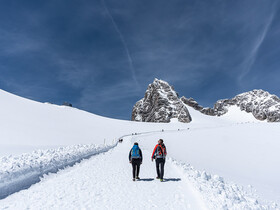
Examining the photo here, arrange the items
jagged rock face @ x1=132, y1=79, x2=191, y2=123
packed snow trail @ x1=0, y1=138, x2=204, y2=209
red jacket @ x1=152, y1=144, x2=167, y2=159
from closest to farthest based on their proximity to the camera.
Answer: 1. packed snow trail @ x1=0, y1=138, x2=204, y2=209
2. red jacket @ x1=152, y1=144, x2=167, y2=159
3. jagged rock face @ x1=132, y1=79, x2=191, y2=123

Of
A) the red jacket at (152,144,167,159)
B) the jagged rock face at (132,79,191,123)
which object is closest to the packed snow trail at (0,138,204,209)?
the red jacket at (152,144,167,159)

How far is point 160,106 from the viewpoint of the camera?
166000mm

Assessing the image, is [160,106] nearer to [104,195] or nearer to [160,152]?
[160,152]

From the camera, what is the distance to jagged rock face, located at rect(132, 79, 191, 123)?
157500 millimetres

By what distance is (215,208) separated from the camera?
15.7 ft

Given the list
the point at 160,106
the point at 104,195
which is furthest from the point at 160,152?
the point at 160,106

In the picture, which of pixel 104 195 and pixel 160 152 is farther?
pixel 160 152

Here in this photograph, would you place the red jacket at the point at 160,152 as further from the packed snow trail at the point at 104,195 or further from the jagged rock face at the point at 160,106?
the jagged rock face at the point at 160,106

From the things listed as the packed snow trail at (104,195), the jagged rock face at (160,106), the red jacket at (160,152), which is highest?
the jagged rock face at (160,106)

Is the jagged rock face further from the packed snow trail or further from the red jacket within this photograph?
the packed snow trail

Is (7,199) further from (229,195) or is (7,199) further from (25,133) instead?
(25,133)

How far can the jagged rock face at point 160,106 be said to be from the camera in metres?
158

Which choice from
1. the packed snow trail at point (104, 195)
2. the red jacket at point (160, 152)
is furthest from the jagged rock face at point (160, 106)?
the packed snow trail at point (104, 195)

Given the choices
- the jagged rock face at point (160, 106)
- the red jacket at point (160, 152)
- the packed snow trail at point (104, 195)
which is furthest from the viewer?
the jagged rock face at point (160, 106)
